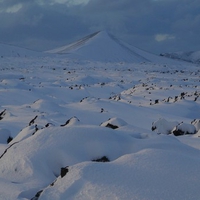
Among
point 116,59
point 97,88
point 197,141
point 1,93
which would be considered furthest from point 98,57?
point 197,141

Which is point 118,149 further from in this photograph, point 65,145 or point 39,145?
point 39,145

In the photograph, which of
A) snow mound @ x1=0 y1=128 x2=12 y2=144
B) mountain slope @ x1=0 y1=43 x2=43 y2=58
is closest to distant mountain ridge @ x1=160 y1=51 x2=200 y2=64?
mountain slope @ x1=0 y1=43 x2=43 y2=58

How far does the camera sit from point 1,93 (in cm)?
1536

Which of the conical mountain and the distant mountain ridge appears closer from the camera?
the conical mountain

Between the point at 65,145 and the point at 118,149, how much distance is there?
0.57 m

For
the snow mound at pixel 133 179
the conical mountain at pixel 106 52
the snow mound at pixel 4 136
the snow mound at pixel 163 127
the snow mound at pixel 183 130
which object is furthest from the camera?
the conical mountain at pixel 106 52

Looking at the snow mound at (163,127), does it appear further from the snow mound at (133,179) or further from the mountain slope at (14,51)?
the mountain slope at (14,51)

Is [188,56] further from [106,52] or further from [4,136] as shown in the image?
[4,136]

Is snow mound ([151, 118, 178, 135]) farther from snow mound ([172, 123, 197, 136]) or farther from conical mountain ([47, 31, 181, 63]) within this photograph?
conical mountain ([47, 31, 181, 63])

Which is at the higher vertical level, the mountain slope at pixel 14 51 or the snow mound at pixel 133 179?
the mountain slope at pixel 14 51

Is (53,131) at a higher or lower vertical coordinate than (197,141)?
higher

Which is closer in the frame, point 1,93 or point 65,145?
point 65,145

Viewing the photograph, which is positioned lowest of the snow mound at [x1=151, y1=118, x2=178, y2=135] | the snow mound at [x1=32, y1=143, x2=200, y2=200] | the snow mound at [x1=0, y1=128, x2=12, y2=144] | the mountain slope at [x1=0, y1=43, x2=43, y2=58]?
the snow mound at [x1=151, y1=118, x2=178, y2=135]

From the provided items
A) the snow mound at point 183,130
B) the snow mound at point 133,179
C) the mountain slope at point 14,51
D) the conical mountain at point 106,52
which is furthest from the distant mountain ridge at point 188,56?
the snow mound at point 133,179
